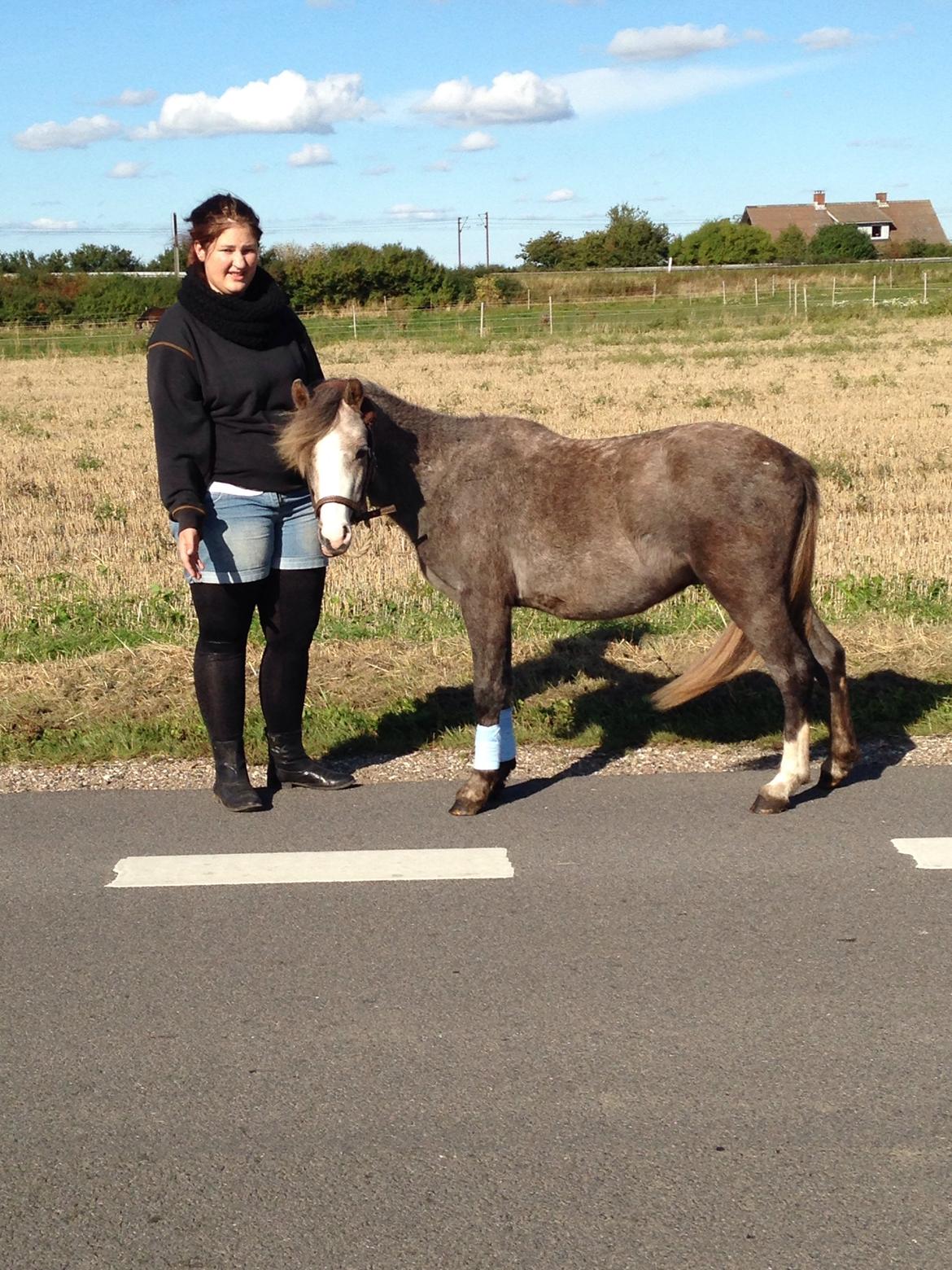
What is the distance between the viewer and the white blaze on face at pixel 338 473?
5312 mm

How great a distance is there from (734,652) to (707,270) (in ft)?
233

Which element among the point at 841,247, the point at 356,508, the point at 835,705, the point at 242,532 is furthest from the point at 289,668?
the point at 841,247

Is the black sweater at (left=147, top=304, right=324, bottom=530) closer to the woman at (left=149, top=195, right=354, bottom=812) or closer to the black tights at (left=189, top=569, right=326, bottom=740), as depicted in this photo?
the woman at (left=149, top=195, right=354, bottom=812)

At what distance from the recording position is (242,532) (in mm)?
5789

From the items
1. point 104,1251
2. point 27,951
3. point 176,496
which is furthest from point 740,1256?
point 176,496

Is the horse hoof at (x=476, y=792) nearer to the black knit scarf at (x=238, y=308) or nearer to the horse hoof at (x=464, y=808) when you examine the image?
the horse hoof at (x=464, y=808)

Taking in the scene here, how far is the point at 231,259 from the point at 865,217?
127 m

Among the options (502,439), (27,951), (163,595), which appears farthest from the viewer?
(163,595)

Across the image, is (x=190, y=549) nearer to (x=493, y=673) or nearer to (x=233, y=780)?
(x=233, y=780)

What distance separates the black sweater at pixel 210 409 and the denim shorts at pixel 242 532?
7 centimetres

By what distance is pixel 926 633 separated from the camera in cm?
779

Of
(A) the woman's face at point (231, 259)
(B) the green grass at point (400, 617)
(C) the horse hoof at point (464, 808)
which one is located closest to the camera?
(A) the woman's face at point (231, 259)

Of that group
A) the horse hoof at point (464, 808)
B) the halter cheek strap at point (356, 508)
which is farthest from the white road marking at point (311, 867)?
the halter cheek strap at point (356, 508)

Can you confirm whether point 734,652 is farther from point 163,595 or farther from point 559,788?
point 163,595
